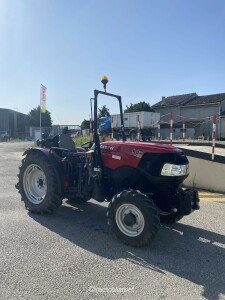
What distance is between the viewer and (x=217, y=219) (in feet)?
17.9

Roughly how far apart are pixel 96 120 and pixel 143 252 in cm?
212

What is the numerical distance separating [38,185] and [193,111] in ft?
127

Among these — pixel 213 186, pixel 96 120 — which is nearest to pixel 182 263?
pixel 96 120

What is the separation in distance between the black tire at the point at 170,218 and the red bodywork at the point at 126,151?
3.31 feet

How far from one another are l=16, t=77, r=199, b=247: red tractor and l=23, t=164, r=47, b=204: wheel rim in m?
0.21

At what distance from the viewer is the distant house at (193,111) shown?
3503 centimetres

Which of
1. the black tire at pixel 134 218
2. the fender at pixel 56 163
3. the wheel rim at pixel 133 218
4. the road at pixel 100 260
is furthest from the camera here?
the fender at pixel 56 163

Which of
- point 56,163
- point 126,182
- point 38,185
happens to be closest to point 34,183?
point 38,185

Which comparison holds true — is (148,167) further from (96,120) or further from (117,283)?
(117,283)

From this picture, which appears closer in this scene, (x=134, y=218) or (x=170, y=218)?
(x=134, y=218)

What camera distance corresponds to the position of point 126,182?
4652mm

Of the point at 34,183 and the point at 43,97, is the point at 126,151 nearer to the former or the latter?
the point at 34,183

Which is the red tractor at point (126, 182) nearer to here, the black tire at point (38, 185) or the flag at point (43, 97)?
the black tire at point (38, 185)

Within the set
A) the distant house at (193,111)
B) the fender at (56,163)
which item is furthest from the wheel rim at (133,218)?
the distant house at (193,111)
